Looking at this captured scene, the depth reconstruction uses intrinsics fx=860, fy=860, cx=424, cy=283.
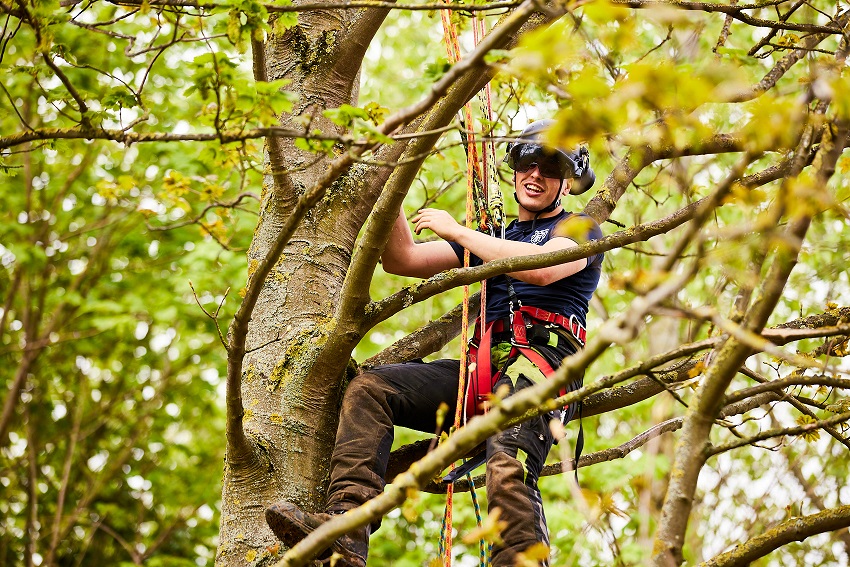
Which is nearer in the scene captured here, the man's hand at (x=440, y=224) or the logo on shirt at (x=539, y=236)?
the man's hand at (x=440, y=224)

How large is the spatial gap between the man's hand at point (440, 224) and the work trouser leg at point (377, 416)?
0.46 metres

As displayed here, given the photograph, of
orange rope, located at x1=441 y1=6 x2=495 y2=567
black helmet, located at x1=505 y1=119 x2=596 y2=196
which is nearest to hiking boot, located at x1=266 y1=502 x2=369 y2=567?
orange rope, located at x1=441 y1=6 x2=495 y2=567

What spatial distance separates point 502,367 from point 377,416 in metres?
0.47

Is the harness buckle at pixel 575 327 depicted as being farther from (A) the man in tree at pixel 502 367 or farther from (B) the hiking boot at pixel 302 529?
(B) the hiking boot at pixel 302 529

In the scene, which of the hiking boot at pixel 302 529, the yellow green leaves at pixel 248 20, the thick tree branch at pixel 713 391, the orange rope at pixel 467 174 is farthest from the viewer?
the orange rope at pixel 467 174

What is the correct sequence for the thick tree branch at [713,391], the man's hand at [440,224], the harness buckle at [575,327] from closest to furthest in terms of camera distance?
the thick tree branch at [713,391] < the man's hand at [440,224] < the harness buckle at [575,327]

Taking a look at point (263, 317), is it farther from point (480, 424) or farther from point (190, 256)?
point (190, 256)

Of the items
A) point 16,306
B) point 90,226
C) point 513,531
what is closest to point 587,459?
point 513,531

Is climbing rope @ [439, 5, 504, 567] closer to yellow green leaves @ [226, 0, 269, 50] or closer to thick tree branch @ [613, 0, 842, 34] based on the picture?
thick tree branch @ [613, 0, 842, 34]

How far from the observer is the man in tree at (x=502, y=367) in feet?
8.13

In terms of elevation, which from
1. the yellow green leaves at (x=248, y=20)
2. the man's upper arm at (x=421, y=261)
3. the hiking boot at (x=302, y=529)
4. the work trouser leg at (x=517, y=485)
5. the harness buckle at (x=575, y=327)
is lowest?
the hiking boot at (x=302, y=529)

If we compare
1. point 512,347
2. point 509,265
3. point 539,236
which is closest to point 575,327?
point 512,347

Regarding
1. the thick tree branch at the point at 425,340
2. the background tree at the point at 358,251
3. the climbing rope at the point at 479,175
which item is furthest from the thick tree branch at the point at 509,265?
the thick tree branch at the point at 425,340

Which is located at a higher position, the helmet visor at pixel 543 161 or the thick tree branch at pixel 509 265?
the helmet visor at pixel 543 161
